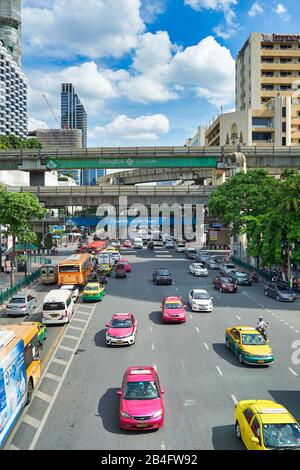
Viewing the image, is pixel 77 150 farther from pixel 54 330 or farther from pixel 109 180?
pixel 109 180

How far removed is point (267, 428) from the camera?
1381 cm

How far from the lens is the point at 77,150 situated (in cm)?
6675

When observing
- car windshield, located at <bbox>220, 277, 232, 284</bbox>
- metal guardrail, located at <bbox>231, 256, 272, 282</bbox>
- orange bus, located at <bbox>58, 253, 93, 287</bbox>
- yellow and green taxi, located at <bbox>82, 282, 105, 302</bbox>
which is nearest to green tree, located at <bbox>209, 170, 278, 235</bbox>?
metal guardrail, located at <bbox>231, 256, 272, 282</bbox>

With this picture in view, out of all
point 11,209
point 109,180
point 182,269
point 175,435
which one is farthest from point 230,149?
point 109,180

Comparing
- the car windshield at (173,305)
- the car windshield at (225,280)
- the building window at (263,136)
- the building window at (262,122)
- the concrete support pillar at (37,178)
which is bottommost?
the car windshield at (173,305)

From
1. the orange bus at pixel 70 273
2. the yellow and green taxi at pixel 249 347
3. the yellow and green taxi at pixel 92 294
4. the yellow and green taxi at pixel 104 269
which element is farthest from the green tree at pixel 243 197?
the yellow and green taxi at pixel 249 347

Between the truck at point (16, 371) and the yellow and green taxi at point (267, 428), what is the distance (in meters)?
7.70

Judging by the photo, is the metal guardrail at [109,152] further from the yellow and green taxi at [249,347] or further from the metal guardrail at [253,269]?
the yellow and green taxi at [249,347]

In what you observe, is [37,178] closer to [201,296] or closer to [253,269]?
[253,269]

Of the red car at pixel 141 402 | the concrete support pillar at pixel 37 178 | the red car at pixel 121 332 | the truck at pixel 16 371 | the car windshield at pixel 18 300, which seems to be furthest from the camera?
the concrete support pillar at pixel 37 178

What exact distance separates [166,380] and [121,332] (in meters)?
6.24

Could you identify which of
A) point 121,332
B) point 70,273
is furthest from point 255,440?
point 70,273

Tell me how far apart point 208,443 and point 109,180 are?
128 meters

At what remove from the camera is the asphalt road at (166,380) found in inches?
613
